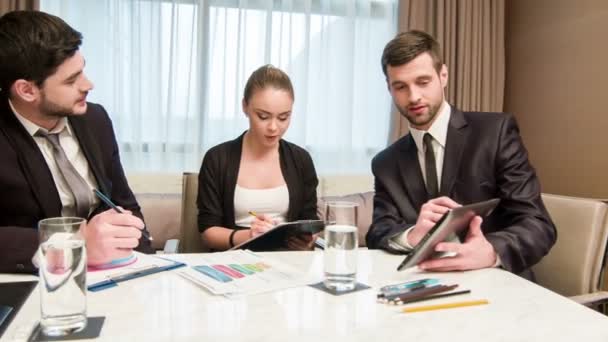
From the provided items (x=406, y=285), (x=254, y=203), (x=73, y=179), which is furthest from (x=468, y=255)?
(x=73, y=179)

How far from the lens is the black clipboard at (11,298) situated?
829mm

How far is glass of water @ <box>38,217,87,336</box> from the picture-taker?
79 centimetres

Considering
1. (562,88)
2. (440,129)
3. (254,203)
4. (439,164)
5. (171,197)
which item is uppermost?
(562,88)

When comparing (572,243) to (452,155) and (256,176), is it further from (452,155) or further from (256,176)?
(256,176)

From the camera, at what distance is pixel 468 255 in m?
1.21

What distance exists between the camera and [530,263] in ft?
4.58

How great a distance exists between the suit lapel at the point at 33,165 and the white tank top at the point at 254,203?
693 millimetres

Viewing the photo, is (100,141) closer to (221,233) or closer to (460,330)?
(221,233)

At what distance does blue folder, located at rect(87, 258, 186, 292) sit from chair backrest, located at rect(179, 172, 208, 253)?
90 cm

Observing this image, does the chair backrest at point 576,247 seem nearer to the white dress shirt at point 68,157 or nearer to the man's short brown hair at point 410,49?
the man's short brown hair at point 410,49

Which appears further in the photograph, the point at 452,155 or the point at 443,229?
the point at 452,155

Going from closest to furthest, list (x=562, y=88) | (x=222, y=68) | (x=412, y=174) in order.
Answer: (x=412, y=174) → (x=562, y=88) → (x=222, y=68)

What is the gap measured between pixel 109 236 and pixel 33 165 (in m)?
0.47

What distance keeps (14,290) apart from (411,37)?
1.35 m
